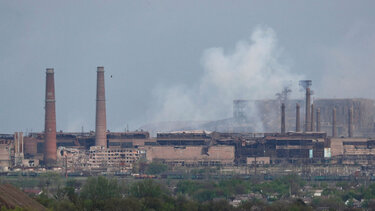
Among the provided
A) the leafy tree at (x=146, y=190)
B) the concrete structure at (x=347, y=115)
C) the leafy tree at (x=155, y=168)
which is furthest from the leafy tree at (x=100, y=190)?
the concrete structure at (x=347, y=115)

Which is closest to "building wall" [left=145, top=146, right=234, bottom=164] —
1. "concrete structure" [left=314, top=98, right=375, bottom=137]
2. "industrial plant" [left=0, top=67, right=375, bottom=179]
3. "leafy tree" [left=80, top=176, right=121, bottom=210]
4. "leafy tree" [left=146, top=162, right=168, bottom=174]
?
"industrial plant" [left=0, top=67, right=375, bottom=179]

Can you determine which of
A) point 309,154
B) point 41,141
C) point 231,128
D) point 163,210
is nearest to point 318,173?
point 309,154

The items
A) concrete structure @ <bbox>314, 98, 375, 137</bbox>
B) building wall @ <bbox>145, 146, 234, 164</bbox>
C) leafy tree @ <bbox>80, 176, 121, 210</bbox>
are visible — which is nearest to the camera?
leafy tree @ <bbox>80, 176, 121, 210</bbox>

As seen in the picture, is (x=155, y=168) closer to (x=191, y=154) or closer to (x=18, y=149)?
(x=191, y=154)

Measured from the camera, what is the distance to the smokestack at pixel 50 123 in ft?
381

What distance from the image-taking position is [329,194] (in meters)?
83.0

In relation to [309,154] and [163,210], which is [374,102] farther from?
[163,210]

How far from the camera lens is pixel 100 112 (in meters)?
121

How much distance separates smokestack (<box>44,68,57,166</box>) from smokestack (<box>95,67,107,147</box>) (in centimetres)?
598

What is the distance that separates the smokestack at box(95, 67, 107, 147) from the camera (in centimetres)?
12106

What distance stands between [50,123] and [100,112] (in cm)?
663

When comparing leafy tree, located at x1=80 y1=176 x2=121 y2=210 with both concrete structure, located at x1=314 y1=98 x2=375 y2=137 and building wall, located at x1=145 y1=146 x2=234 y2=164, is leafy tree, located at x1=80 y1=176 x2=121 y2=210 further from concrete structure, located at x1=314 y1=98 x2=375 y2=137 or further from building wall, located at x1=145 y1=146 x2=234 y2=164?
concrete structure, located at x1=314 y1=98 x2=375 y2=137

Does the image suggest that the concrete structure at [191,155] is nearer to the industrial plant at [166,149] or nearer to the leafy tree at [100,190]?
the industrial plant at [166,149]

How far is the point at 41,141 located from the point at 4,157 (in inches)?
234
